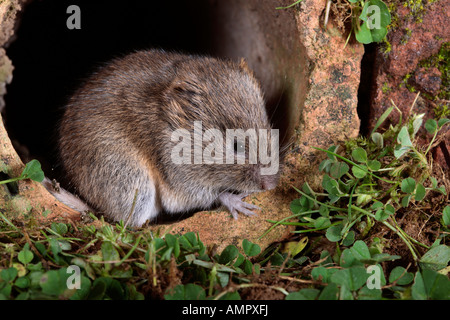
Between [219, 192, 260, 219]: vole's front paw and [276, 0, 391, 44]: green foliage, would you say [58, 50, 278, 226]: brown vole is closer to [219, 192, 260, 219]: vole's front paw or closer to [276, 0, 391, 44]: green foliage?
[219, 192, 260, 219]: vole's front paw

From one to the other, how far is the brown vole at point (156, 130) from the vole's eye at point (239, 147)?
0.01 meters

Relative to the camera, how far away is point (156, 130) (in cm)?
369

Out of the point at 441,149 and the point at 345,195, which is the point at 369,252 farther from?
the point at 441,149

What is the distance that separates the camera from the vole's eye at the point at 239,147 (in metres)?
3.43

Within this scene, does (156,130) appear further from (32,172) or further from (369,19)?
(369,19)

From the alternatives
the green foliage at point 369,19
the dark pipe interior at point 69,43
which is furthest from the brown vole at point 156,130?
the dark pipe interior at point 69,43

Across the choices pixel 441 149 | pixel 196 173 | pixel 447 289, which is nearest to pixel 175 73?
pixel 196 173

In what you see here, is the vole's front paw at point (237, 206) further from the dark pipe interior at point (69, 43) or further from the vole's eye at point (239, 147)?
the dark pipe interior at point (69, 43)

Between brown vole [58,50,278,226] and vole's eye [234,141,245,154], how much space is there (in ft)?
0.04

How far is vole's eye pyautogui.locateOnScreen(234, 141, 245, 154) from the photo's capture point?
3434 millimetres

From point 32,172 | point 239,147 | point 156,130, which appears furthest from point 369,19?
point 32,172

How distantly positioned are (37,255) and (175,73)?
1903 millimetres

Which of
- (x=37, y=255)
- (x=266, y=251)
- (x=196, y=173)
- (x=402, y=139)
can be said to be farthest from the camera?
(x=196, y=173)

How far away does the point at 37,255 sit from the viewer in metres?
2.70
